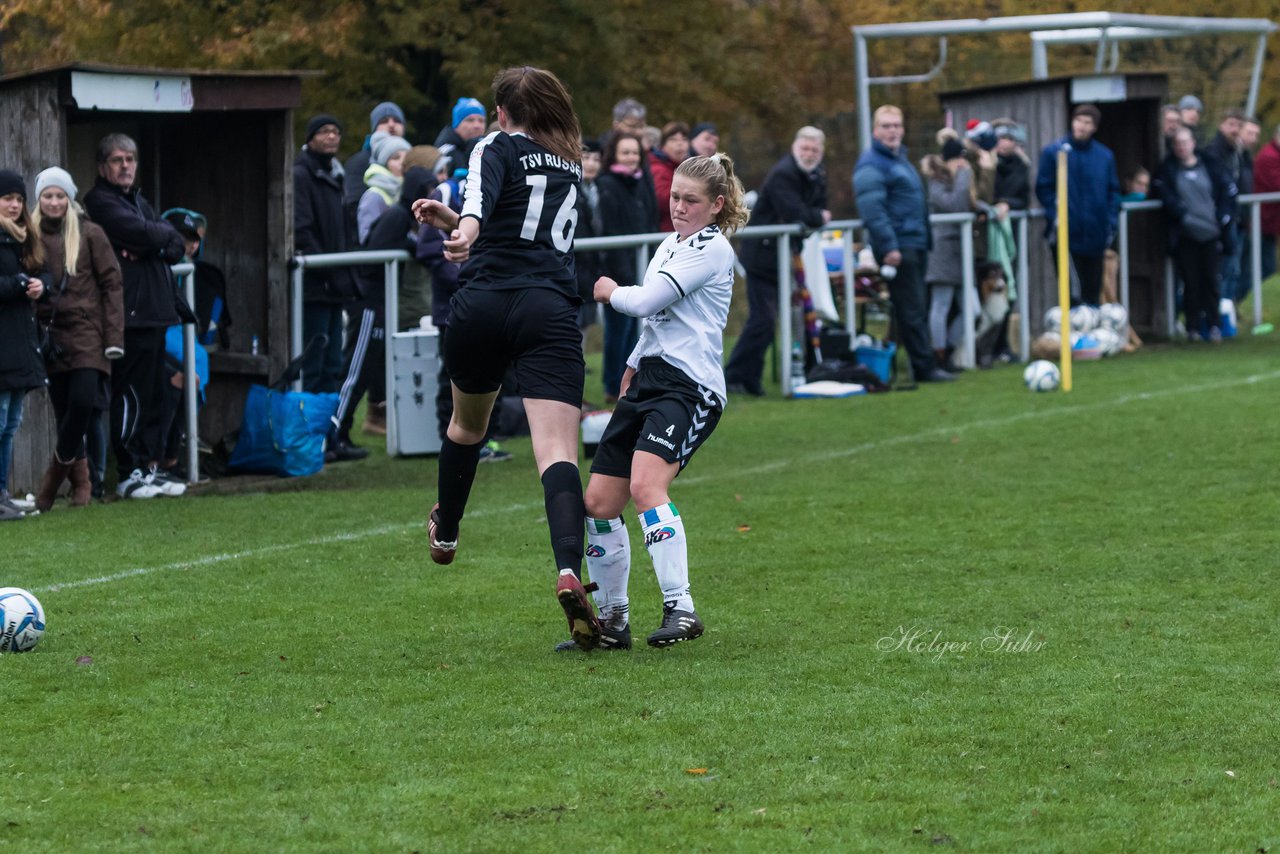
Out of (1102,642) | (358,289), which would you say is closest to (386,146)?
(358,289)

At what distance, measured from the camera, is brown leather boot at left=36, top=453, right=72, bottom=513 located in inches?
415

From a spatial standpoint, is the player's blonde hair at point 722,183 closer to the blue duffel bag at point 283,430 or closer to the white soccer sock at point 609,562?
the white soccer sock at point 609,562

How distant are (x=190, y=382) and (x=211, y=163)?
6.80 ft

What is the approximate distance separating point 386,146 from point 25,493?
385 centimetres

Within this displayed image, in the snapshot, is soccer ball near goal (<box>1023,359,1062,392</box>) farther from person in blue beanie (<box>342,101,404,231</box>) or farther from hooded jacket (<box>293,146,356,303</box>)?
hooded jacket (<box>293,146,356,303</box>)

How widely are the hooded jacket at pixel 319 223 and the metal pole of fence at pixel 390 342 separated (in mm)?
231

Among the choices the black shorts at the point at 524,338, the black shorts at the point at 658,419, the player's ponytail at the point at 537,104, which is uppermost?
the player's ponytail at the point at 537,104

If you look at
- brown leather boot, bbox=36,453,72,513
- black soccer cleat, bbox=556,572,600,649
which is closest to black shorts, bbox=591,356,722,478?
black soccer cleat, bbox=556,572,600,649

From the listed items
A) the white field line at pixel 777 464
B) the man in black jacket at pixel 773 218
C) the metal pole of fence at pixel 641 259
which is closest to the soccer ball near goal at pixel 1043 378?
the white field line at pixel 777 464

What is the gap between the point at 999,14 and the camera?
31922mm

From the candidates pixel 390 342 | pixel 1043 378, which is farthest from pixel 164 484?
pixel 1043 378

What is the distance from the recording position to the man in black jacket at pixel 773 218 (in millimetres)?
15953

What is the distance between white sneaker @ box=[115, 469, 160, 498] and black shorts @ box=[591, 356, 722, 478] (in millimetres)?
4935

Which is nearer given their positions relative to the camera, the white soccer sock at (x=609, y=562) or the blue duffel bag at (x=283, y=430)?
the white soccer sock at (x=609, y=562)
